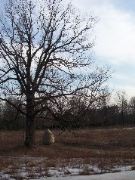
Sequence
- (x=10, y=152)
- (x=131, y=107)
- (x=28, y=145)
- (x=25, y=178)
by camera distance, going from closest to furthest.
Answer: (x=25, y=178) → (x=10, y=152) → (x=28, y=145) → (x=131, y=107)

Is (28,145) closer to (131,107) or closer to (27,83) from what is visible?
(27,83)

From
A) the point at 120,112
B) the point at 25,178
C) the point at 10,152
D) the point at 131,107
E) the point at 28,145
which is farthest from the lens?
the point at 131,107

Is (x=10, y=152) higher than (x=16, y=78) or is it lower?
lower

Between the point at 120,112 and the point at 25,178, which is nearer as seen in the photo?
the point at 25,178

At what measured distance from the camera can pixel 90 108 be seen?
35188 mm

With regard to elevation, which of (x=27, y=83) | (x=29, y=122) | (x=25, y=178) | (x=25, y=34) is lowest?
(x=25, y=178)

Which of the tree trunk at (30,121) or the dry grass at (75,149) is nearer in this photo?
the dry grass at (75,149)

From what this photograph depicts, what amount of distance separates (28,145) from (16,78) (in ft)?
15.1

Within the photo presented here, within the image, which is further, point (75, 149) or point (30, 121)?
point (30, 121)

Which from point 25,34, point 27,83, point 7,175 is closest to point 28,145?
point 27,83

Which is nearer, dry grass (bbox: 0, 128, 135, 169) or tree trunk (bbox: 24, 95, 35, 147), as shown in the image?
Result: dry grass (bbox: 0, 128, 135, 169)

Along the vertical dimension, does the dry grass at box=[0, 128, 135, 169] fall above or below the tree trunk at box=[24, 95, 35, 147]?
below

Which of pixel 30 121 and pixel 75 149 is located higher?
pixel 30 121

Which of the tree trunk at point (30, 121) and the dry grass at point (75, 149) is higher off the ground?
the tree trunk at point (30, 121)
